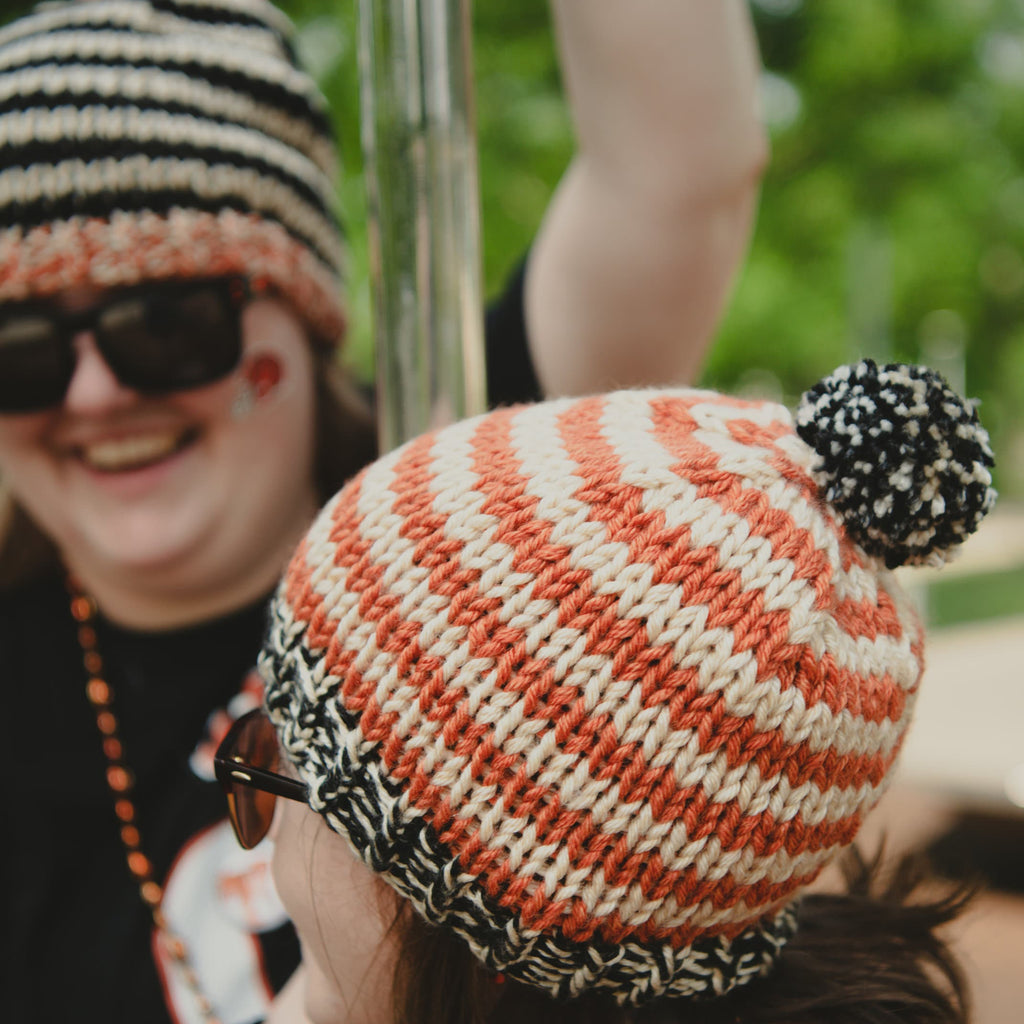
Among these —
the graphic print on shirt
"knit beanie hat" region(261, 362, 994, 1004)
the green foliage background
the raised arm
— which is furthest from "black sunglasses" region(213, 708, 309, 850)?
the green foliage background

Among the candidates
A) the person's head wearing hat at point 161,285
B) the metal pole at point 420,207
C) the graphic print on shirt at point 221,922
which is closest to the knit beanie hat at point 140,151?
the person's head wearing hat at point 161,285

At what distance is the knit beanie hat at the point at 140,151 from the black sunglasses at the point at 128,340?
30 mm

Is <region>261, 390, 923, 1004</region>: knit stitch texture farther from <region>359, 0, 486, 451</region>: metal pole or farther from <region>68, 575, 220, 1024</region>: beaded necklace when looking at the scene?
<region>68, 575, 220, 1024</region>: beaded necklace

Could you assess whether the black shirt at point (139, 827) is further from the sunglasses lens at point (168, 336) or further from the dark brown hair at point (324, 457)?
the sunglasses lens at point (168, 336)

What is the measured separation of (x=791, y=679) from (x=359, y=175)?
4462 millimetres

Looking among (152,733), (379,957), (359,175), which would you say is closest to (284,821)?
(379,957)

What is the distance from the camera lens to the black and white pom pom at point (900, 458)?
2.78 ft

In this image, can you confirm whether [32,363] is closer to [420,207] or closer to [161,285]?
[161,285]

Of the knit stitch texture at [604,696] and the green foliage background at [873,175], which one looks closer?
the knit stitch texture at [604,696]

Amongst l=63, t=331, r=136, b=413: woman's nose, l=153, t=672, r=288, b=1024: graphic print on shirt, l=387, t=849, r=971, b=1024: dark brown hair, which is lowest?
l=153, t=672, r=288, b=1024: graphic print on shirt

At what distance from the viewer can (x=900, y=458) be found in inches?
33.2

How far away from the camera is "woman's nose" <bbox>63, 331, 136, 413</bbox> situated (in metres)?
1.36

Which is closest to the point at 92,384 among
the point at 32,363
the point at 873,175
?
the point at 32,363

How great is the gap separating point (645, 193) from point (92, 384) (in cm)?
79
